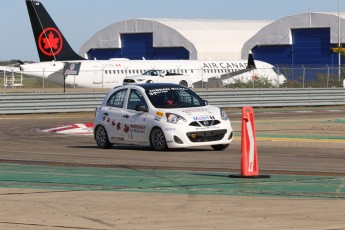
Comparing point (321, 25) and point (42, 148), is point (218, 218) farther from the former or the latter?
point (321, 25)

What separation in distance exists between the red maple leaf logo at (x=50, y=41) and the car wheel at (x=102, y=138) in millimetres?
43984

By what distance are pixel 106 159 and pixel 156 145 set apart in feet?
7.25

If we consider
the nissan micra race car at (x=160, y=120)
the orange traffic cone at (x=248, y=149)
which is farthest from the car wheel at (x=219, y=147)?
the orange traffic cone at (x=248, y=149)

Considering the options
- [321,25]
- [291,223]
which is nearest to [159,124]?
[291,223]

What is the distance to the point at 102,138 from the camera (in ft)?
74.2

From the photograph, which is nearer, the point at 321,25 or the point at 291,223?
the point at 291,223

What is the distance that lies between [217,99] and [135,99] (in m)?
23.5

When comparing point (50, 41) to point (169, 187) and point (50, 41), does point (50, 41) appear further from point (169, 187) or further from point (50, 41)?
point (169, 187)

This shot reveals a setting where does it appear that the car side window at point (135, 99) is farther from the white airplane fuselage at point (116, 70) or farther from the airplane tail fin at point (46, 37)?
the airplane tail fin at point (46, 37)

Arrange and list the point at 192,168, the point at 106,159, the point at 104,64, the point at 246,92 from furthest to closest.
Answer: the point at 104,64 < the point at 246,92 < the point at 106,159 < the point at 192,168

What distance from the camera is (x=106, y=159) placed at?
1898 cm

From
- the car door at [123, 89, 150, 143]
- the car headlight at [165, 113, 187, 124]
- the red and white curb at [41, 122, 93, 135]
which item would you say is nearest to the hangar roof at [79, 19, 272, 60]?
the red and white curb at [41, 122, 93, 135]

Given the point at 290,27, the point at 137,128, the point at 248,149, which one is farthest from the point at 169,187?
the point at 290,27

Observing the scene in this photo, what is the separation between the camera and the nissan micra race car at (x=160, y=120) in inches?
814
